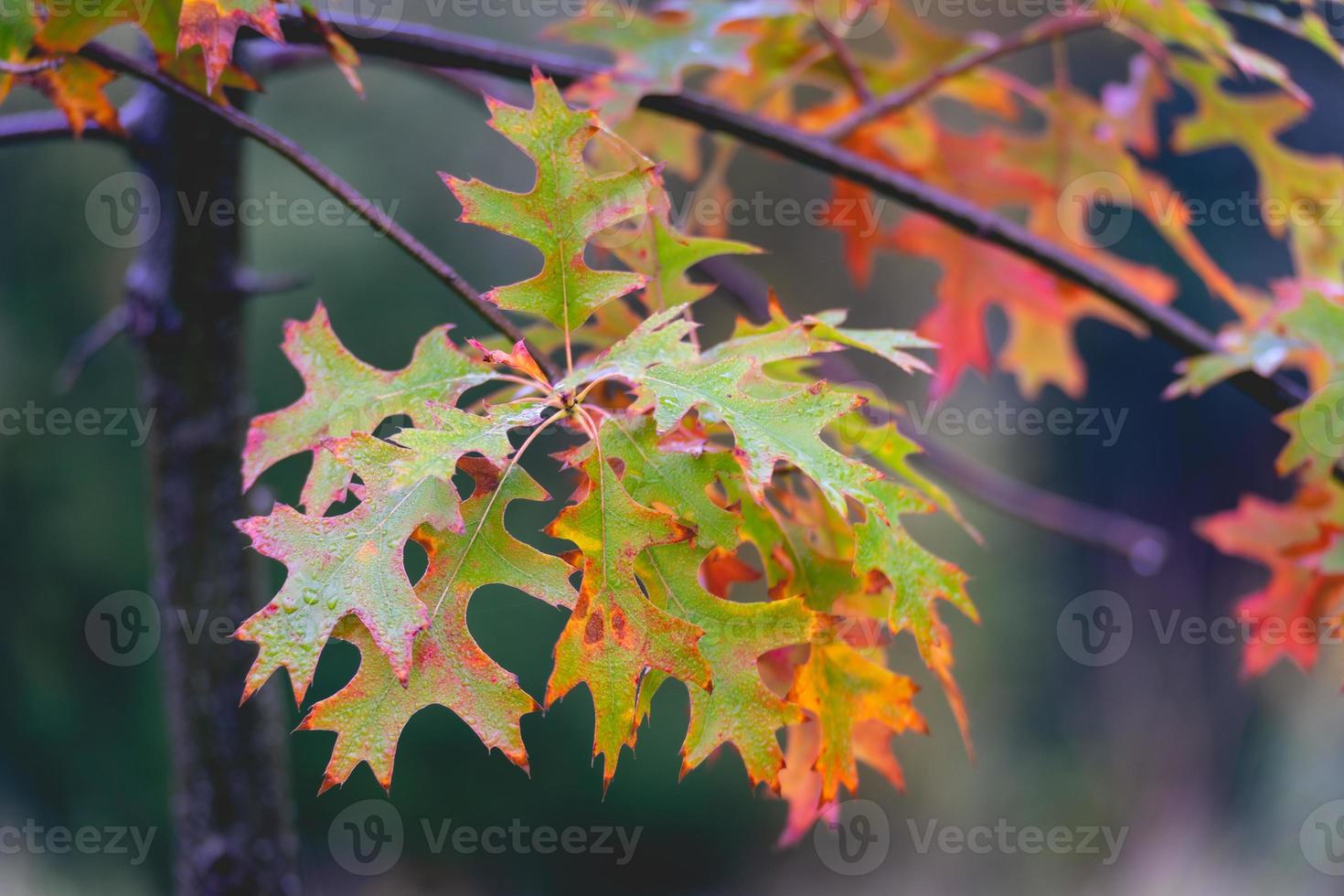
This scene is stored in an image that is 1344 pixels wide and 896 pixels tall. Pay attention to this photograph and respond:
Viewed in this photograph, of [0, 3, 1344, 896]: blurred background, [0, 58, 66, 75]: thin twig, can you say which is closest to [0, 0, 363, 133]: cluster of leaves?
[0, 58, 66, 75]: thin twig

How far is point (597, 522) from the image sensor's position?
0.61m

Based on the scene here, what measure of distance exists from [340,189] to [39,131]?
371mm

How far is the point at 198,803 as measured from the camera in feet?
3.26

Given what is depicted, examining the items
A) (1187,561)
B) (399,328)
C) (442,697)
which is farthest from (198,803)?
(1187,561)

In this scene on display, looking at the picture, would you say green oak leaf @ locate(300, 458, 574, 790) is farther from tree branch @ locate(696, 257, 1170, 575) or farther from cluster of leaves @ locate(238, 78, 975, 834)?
tree branch @ locate(696, 257, 1170, 575)

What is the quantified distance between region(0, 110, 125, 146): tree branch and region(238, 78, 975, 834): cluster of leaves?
353 millimetres

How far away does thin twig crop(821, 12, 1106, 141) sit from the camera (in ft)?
3.42

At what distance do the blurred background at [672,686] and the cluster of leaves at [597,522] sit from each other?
1.53 m

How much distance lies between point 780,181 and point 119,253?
2.10m

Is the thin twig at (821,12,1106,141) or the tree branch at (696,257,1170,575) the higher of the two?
the thin twig at (821,12,1106,141)

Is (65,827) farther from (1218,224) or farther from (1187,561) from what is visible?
(1218,224)

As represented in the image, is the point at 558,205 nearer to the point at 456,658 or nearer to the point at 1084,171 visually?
the point at 456,658

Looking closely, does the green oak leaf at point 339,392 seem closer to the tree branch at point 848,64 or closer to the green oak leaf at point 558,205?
the green oak leaf at point 558,205

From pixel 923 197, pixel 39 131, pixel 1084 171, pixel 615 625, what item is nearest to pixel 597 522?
pixel 615 625
